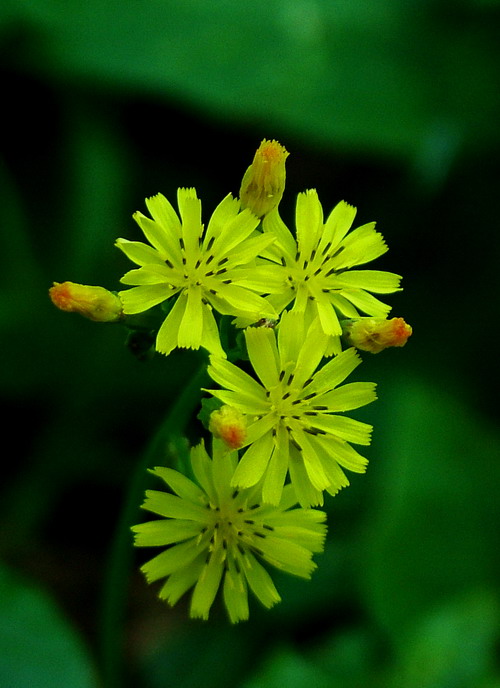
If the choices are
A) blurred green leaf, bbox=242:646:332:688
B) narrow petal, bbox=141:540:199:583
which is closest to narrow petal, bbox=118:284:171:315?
narrow petal, bbox=141:540:199:583

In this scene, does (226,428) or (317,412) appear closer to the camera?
(226,428)

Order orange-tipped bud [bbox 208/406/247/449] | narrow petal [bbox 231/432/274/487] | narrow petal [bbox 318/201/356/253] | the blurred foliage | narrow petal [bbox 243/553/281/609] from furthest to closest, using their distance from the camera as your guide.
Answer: the blurred foliage, narrow petal [bbox 318/201/356/253], narrow petal [bbox 243/553/281/609], narrow petal [bbox 231/432/274/487], orange-tipped bud [bbox 208/406/247/449]

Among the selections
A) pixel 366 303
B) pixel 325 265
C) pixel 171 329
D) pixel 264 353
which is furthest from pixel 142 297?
pixel 366 303

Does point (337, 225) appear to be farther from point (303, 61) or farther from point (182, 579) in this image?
point (303, 61)

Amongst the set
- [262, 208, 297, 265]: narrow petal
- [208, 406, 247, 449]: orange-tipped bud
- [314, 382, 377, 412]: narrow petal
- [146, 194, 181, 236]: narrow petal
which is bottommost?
[208, 406, 247, 449]: orange-tipped bud

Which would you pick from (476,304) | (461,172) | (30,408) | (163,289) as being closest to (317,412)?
(163,289)

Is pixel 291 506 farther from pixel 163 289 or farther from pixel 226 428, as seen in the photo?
pixel 163 289

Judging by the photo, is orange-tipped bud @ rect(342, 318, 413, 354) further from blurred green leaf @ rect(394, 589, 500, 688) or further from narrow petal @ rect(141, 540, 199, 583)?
blurred green leaf @ rect(394, 589, 500, 688)
